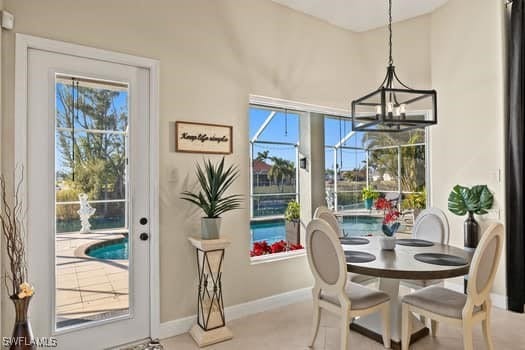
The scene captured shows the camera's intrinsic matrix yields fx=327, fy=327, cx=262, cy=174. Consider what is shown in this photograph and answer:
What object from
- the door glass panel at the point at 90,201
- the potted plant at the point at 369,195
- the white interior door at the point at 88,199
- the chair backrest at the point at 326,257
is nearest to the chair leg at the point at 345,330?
the chair backrest at the point at 326,257

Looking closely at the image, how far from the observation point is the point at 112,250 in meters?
2.80

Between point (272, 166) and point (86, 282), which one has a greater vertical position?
point (272, 166)

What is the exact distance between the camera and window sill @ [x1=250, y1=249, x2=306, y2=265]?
3604 millimetres

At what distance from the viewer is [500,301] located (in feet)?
11.9

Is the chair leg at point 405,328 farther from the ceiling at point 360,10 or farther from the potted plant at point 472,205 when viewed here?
the ceiling at point 360,10

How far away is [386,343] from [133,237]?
232 centimetres

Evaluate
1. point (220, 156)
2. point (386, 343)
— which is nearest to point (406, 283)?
point (386, 343)

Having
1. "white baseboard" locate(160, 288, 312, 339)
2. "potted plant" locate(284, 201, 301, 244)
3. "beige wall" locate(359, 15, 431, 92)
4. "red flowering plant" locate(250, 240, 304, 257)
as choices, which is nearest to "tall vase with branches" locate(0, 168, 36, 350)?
"white baseboard" locate(160, 288, 312, 339)

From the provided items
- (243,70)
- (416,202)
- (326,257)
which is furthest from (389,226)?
(416,202)

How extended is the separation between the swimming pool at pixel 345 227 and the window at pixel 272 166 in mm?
20

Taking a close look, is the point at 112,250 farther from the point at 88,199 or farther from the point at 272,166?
the point at 272,166

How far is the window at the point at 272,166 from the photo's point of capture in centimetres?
464

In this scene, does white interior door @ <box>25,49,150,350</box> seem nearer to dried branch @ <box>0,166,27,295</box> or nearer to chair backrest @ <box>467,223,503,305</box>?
dried branch @ <box>0,166,27,295</box>

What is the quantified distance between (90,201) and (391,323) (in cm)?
279
